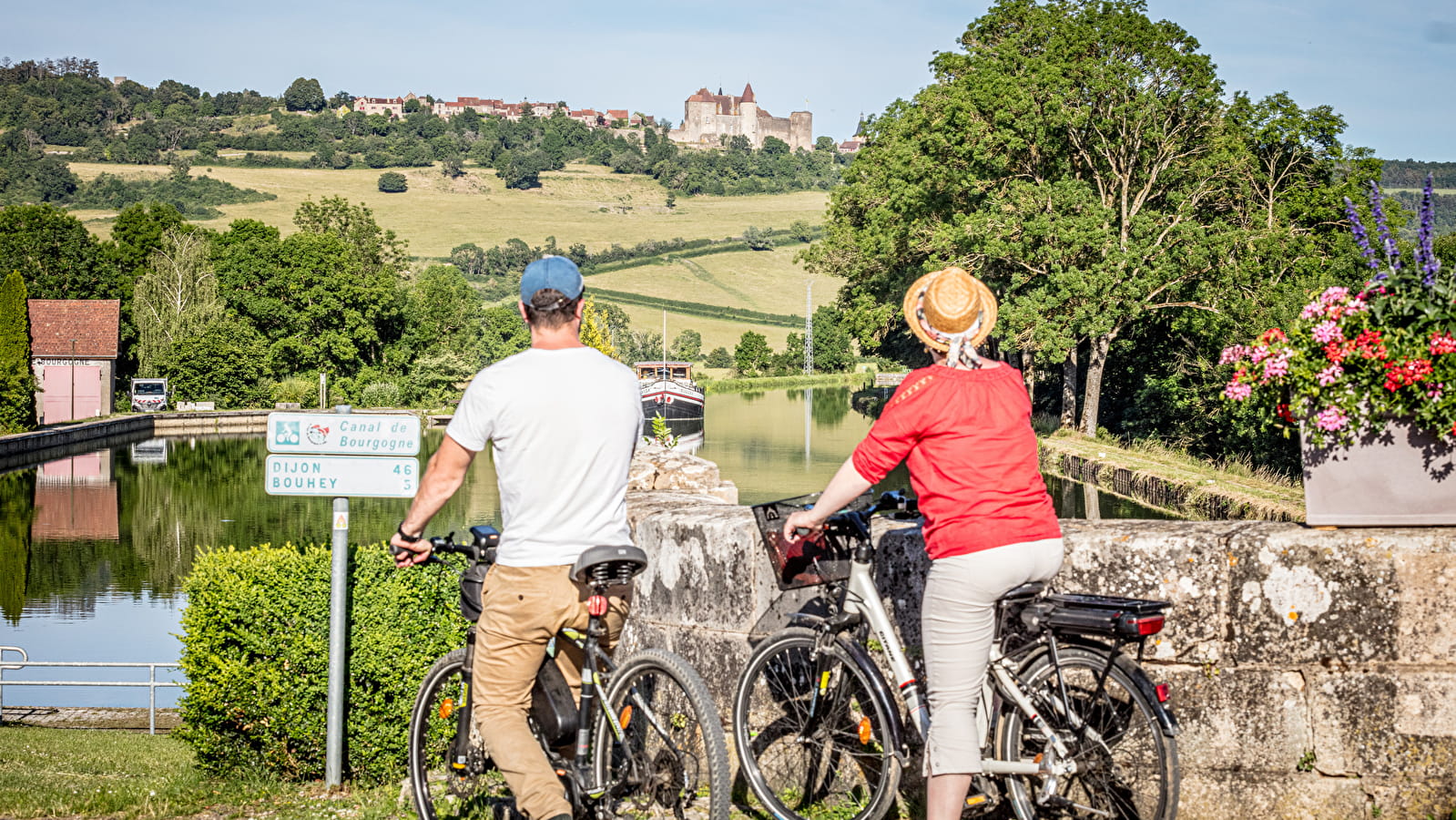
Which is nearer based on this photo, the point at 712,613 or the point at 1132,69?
the point at 712,613

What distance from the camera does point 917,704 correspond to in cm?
413

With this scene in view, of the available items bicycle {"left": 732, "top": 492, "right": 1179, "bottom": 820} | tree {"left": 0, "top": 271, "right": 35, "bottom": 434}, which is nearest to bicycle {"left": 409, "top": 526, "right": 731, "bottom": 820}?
bicycle {"left": 732, "top": 492, "right": 1179, "bottom": 820}

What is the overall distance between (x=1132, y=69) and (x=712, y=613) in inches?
1270

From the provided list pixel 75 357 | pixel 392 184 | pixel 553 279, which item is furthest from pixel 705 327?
pixel 553 279

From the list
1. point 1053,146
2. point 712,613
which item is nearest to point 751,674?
point 712,613

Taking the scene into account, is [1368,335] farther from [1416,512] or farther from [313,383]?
[313,383]

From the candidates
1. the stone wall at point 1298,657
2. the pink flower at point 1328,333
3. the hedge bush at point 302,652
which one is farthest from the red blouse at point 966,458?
the hedge bush at point 302,652

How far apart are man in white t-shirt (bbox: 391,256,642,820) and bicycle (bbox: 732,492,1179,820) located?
632 mm

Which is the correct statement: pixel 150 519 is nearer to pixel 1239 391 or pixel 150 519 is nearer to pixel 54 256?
pixel 1239 391

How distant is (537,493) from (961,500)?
51.0 inches

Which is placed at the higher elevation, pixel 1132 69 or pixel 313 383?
pixel 1132 69

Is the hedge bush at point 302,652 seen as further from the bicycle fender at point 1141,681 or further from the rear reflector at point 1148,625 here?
the rear reflector at point 1148,625

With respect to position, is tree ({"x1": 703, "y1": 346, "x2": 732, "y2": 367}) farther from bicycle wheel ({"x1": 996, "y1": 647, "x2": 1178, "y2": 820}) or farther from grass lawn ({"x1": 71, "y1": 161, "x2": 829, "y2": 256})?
bicycle wheel ({"x1": 996, "y1": 647, "x2": 1178, "y2": 820})

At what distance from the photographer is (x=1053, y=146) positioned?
114 feet
